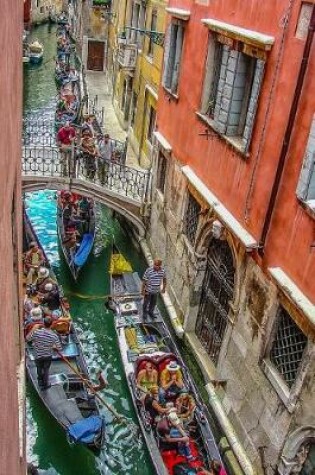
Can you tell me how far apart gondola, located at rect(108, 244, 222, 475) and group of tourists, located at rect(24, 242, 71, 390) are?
4.29ft

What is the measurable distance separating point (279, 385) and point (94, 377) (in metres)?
4.73

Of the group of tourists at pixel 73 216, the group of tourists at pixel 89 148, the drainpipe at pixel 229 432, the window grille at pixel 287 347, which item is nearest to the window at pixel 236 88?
the window grille at pixel 287 347

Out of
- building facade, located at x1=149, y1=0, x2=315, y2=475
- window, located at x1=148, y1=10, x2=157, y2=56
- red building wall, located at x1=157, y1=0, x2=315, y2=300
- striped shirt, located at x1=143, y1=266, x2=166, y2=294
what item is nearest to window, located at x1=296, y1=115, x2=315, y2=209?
building facade, located at x1=149, y1=0, x2=315, y2=475

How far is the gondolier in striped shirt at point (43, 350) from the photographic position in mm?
9867

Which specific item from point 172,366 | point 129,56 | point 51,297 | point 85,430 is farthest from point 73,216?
point 129,56

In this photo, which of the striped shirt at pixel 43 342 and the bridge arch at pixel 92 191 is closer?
the striped shirt at pixel 43 342

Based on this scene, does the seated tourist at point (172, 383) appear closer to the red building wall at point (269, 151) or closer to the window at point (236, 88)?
the red building wall at point (269, 151)

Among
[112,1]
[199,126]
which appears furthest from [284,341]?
[112,1]

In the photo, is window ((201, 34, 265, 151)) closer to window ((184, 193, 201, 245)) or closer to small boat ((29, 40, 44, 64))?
window ((184, 193, 201, 245))

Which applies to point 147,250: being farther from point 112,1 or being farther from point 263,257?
point 112,1

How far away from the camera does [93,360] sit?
12242 mm

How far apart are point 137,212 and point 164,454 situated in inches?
312

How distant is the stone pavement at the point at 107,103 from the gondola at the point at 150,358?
7507mm

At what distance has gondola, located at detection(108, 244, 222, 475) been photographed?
8930 mm
